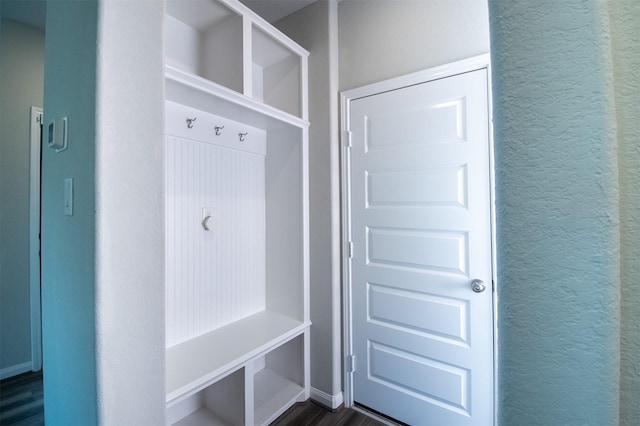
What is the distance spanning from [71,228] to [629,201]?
142cm

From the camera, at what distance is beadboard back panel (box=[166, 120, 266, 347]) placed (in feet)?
5.32

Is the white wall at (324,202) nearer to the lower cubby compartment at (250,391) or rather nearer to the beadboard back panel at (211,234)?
the lower cubby compartment at (250,391)

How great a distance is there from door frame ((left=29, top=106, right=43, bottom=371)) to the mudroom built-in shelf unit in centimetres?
143

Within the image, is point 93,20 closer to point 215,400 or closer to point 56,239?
point 56,239

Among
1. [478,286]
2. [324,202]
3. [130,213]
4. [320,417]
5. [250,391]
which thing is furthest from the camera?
[324,202]

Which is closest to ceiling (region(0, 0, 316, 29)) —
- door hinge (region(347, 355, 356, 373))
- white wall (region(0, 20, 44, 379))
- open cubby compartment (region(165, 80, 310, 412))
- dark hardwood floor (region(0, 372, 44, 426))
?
white wall (region(0, 20, 44, 379))

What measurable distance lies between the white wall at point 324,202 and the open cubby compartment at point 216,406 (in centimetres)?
58

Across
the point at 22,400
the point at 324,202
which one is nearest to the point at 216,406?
the point at 22,400

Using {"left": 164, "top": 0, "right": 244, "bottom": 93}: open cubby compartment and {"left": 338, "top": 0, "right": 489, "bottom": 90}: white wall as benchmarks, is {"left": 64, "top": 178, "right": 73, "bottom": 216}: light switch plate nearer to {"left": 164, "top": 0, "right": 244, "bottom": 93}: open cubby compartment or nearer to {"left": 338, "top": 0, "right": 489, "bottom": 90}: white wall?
{"left": 164, "top": 0, "right": 244, "bottom": 93}: open cubby compartment

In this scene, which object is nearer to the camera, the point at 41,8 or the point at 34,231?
the point at 41,8

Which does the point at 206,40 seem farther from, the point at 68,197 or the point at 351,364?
the point at 351,364

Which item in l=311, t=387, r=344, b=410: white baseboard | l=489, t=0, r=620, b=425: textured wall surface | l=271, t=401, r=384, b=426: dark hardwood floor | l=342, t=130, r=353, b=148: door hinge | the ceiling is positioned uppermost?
the ceiling

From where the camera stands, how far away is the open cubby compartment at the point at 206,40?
5.14 ft

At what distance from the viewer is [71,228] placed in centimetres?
101
